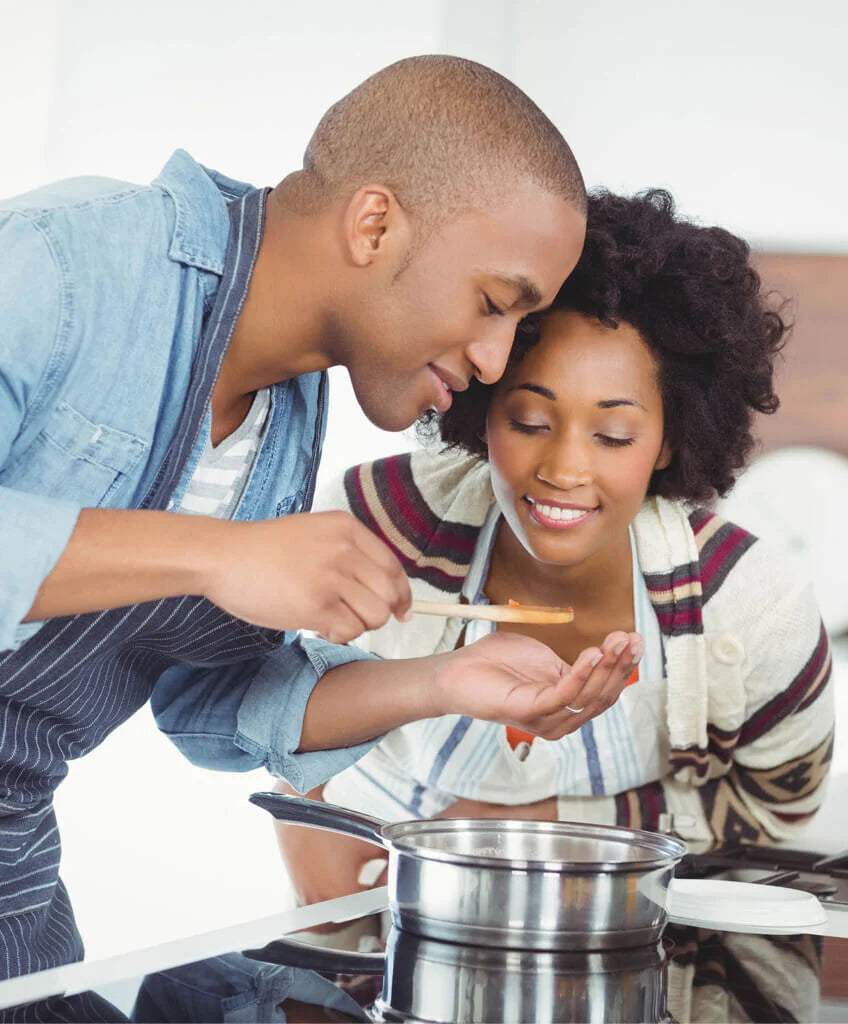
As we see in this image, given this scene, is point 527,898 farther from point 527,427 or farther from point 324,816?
point 527,427

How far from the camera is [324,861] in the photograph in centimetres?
164

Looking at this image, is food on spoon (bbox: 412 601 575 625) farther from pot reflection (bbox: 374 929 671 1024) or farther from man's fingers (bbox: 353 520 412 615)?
pot reflection (bbox: 374 929 671 1024)

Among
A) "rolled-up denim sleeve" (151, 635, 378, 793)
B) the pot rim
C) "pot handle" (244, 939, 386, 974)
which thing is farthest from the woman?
"pot handle" (244, 939, 386, 974)

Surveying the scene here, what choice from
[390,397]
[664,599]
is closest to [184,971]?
[390,397]

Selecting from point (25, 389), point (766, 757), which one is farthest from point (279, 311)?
point (766, 757)

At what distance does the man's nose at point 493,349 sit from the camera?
1204 mm

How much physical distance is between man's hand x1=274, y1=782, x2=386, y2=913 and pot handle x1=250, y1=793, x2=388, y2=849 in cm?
64

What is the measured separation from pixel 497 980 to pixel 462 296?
0.61 meters

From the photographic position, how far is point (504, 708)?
45.2 inches

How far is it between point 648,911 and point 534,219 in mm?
600

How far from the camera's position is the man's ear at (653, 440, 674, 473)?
5.71 feet

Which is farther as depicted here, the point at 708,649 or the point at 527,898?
the point at 708,649

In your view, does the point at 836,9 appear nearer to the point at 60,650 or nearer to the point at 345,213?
the point at 345,213

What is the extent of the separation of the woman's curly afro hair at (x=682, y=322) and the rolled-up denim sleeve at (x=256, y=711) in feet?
1.58
